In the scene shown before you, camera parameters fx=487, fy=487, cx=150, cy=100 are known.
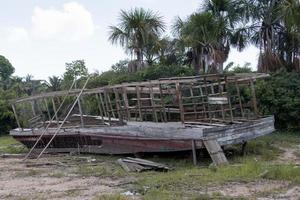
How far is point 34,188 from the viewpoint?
435 inches

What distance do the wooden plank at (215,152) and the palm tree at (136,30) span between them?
1368 cm

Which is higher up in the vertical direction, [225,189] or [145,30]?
[145,30]

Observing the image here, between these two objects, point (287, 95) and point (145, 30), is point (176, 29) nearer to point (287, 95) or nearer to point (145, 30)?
point (145, 30)

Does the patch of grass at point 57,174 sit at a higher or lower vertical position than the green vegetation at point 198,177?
lower

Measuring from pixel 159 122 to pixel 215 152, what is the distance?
3.91 metres

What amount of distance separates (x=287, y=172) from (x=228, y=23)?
47.9ft

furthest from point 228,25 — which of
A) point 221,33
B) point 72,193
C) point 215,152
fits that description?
point 72,193

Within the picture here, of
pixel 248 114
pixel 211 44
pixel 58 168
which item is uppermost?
pixel 211 44

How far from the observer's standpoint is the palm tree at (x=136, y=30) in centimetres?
2569

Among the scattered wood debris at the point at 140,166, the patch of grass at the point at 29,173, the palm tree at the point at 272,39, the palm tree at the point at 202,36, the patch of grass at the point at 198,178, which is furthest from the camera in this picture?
the palm tree at the point at 202,36

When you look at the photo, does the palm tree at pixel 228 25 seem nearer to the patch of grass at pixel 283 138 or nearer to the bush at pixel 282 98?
the bush at pixel 282 98

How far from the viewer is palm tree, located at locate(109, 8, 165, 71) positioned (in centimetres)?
2569

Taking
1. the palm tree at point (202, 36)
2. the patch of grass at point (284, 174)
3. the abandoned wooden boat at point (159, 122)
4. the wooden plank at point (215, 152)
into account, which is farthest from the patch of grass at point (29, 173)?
the palm tree at point (202, 36)

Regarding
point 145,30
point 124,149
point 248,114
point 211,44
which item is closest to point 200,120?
point 248,114
